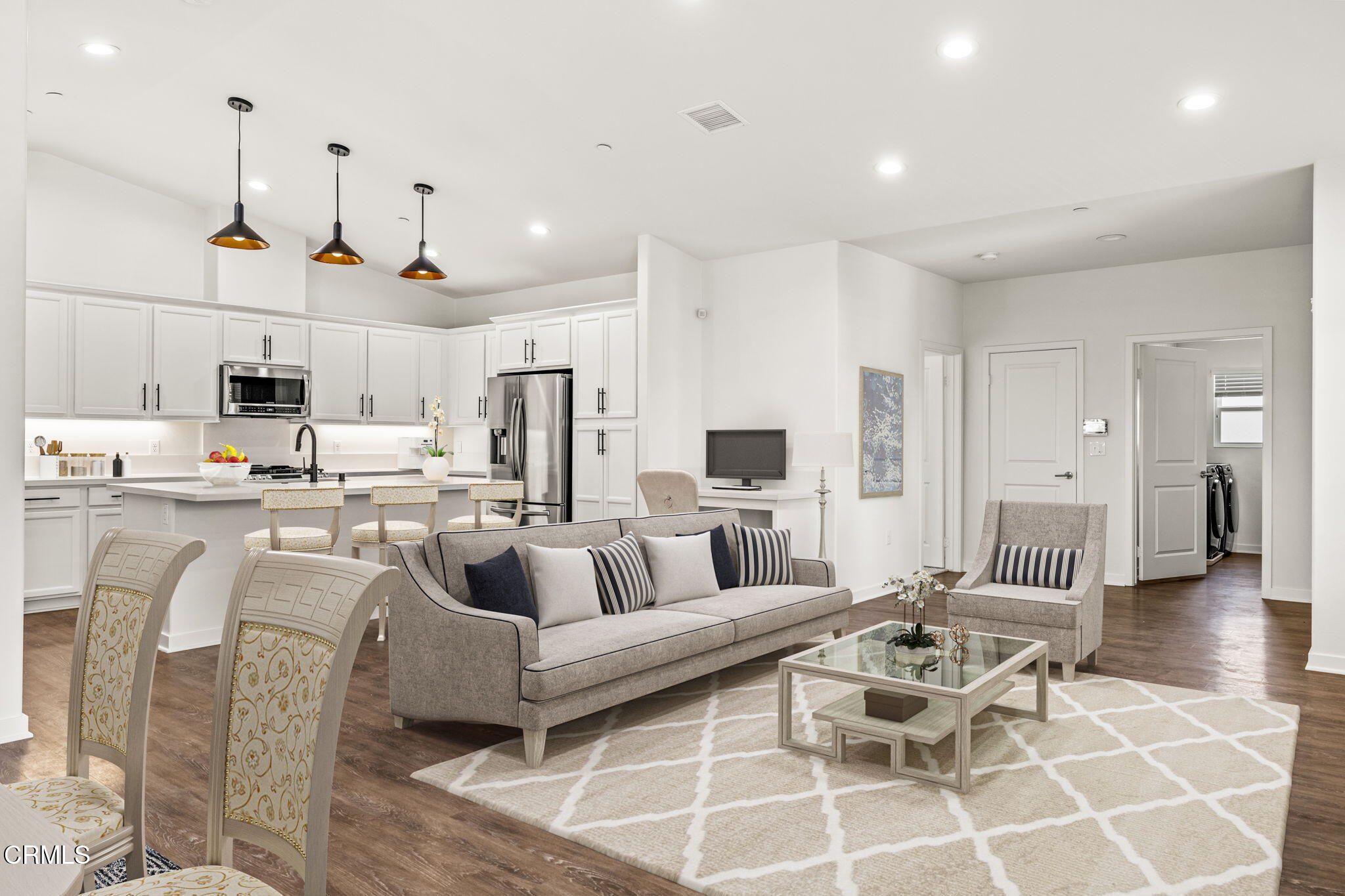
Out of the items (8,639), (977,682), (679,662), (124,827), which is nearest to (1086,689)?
(977,682)

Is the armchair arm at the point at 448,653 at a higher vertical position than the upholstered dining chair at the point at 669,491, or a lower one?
lower

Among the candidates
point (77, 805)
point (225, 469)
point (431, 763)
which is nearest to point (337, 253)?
point (225, 469)

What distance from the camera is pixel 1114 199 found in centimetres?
529

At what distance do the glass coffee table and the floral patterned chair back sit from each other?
80.5 inches

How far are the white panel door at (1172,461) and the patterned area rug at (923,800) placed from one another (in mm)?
3833

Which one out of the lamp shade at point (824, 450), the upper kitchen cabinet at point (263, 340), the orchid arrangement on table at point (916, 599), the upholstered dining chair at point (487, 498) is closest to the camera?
the orchid arrangement on table at point (916, 599)

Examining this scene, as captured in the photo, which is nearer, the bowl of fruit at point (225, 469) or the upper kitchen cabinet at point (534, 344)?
the bowl of fruit at point (225, 469)

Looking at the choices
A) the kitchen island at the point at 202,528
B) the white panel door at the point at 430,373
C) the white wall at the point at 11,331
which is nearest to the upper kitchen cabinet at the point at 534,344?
the white panel door at the point at 430,373

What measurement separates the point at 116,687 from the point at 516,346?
243 inches

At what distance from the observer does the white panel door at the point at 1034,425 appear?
24.3ft

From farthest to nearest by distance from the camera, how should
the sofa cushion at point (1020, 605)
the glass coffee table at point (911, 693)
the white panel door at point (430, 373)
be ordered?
the white panel door at point (430, 373), the sofa cushion at point (1020, 605), the glass coffee table at point (911, 693)

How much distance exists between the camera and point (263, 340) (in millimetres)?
7238

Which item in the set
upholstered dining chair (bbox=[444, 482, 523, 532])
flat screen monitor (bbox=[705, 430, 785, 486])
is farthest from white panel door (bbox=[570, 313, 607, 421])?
upholstered dining chair (bbox=[444, 482, 523, 532])

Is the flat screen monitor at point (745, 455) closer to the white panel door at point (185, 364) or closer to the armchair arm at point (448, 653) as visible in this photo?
the armchair arm at point (448, 653)
